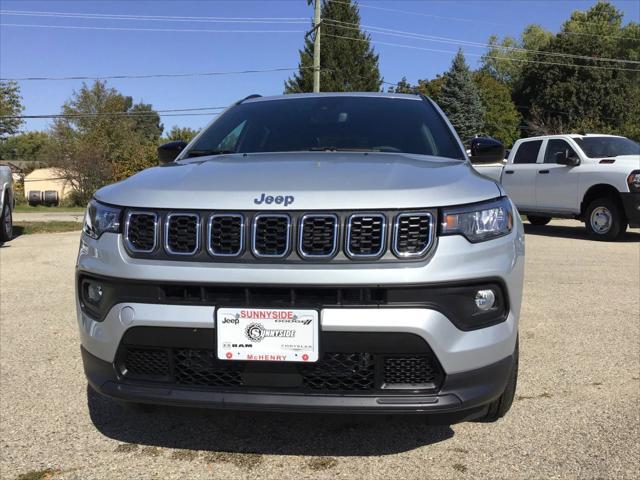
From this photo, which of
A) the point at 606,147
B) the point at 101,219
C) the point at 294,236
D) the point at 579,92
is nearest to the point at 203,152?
the point at 101,219

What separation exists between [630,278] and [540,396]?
4.10m

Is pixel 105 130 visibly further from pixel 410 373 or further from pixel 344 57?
pixel 410 373

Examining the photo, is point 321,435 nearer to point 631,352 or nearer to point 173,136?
point 631,352

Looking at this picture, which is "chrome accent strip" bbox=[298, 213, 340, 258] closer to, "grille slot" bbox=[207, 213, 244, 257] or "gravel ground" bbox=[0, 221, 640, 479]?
"grille slot" bbox=[207, 213, 244, 257]

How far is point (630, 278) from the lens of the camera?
21.5 feet

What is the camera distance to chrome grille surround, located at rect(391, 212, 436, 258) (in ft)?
6.91

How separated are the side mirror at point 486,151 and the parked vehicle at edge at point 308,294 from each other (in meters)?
1.41

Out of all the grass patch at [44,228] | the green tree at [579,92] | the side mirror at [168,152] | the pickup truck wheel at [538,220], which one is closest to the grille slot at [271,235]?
the side mirror at [168,152]

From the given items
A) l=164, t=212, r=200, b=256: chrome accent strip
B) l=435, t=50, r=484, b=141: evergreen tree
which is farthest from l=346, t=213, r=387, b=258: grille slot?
l=435, t=50, r=484, b=141: evergreen tree

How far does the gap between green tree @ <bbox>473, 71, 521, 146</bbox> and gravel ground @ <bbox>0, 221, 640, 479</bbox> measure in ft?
178

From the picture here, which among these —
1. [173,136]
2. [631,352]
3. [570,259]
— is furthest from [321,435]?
[173,136]

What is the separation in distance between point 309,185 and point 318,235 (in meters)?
0.23

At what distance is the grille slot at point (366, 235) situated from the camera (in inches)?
83.1

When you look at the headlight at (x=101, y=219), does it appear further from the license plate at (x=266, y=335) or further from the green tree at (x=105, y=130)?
the green tree at (x=105, y=130)
